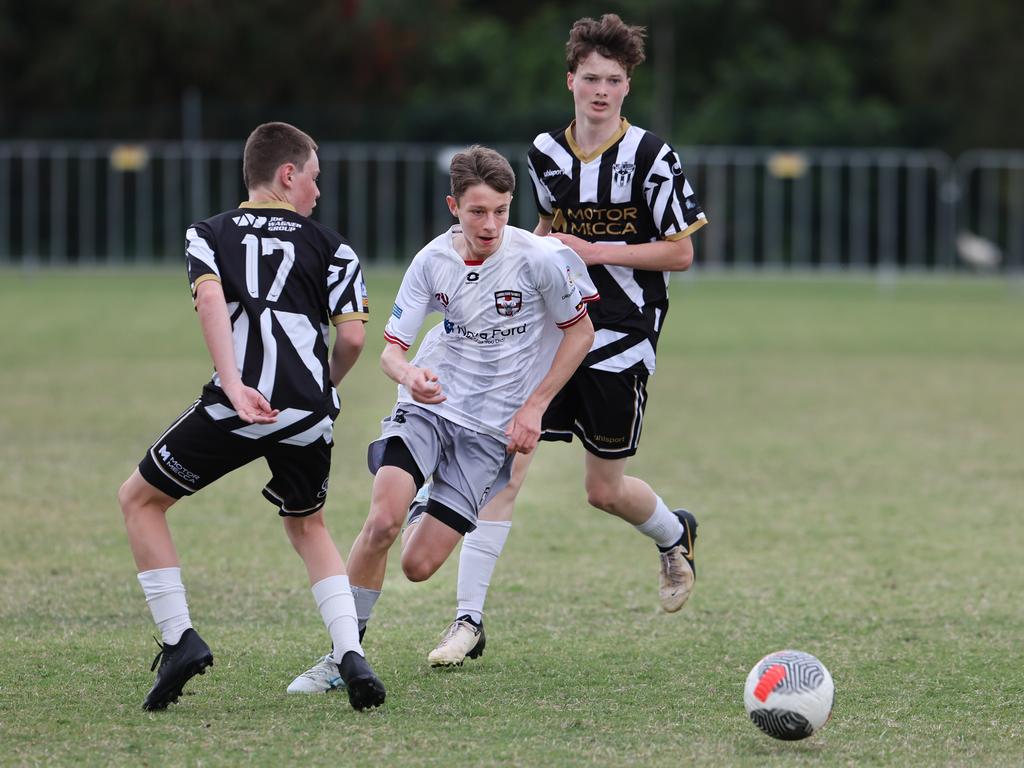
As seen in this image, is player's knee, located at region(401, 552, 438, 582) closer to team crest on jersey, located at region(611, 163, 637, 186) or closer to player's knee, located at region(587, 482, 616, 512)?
player's knee, located at region(587, 482, 616, 512)

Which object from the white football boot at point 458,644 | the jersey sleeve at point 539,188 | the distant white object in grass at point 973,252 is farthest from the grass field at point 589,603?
the distant white object in grass at point 973,252

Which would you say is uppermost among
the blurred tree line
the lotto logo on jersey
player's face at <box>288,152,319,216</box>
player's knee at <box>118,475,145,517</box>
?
the blurred tree line

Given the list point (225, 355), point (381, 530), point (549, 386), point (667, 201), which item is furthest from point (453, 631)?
point (667, 201)

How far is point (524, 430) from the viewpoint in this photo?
496cm

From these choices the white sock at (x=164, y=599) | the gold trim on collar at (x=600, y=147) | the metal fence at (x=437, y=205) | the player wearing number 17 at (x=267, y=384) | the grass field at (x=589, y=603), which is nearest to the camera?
the grass field at (x=589, y=603)

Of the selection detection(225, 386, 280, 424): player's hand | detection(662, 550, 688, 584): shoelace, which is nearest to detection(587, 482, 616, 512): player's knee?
detection(662, 550, 688, 584): shoelace

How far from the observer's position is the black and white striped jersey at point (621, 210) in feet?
18.5

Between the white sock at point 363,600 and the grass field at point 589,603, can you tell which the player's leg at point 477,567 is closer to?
the grass field at point 589,603

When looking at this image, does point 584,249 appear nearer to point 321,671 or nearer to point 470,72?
point 321,671

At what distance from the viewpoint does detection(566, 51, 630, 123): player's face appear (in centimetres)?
559

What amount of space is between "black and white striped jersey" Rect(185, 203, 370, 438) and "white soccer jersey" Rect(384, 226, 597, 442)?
0.40m

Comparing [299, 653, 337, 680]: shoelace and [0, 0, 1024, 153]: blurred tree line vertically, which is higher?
[0, 0, 1024, 153]: blurred tree line

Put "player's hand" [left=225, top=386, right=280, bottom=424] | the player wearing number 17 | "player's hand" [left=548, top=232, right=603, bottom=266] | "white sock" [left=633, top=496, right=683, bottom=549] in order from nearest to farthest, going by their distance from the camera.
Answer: "player's hand" [left=225, top=386, right=280, bottom=424]
the player wearing number 17
"player's hand" [left=548, top=232, right=603, bottom=266]
"white sock" [left=633, top=496, right=683, bottom=549]

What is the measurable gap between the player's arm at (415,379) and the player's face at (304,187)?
507 mm
